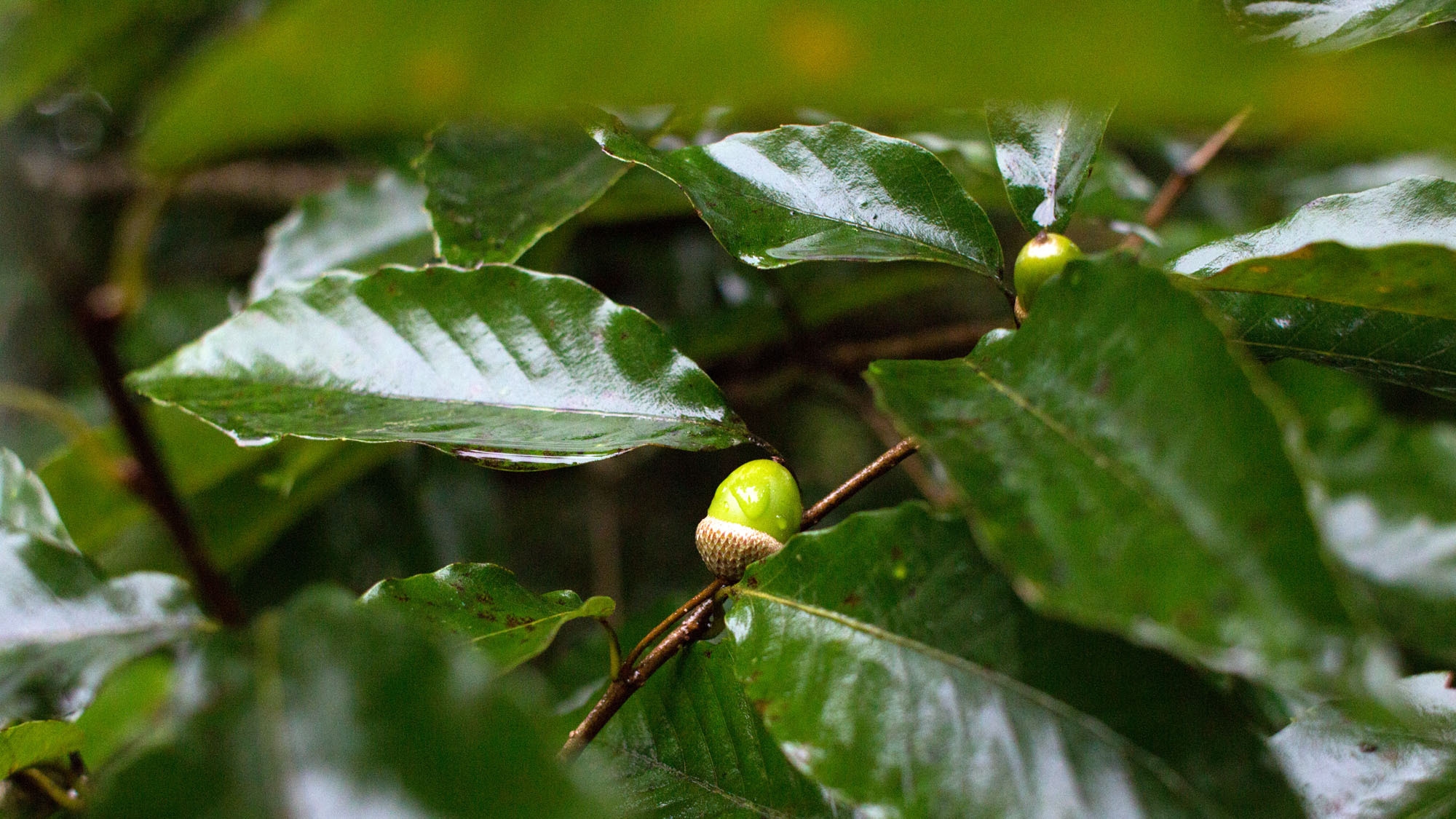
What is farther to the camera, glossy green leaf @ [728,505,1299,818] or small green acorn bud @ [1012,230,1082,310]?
small green acorn bud @ [1012,230,1082,310]

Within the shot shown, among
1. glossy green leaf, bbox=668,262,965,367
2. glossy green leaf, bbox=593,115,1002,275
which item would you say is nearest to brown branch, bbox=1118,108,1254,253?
glossy green leaf, bbox=668,262,965,367

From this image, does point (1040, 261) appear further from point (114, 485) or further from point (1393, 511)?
point (114, 485)

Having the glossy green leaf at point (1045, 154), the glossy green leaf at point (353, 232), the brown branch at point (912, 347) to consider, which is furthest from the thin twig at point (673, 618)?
the glossy green leaf at point (353, 232)

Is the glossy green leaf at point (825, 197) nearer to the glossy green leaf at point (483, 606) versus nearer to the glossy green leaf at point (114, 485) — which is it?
the glossy green leaf at point (483, 606)

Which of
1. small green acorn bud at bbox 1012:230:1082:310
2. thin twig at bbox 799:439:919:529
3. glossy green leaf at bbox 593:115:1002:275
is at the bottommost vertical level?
thin twig at bbox 799:439:919:529

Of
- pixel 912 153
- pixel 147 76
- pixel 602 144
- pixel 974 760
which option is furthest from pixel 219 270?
pixel 974 760

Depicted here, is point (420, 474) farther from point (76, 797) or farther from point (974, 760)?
point (974, 760)

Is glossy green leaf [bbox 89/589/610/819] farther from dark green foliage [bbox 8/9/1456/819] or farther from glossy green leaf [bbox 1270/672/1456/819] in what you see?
glossy green leaf [bbox 1270/672/1456/819]
